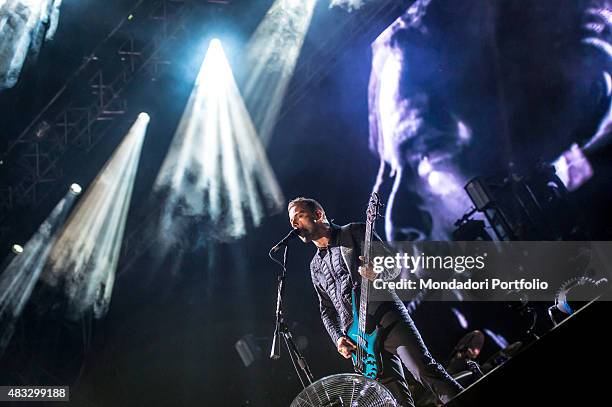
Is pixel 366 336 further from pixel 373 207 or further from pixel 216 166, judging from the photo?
pixel 216 166

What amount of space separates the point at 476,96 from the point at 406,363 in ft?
8.66

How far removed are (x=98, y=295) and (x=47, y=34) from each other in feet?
8.93

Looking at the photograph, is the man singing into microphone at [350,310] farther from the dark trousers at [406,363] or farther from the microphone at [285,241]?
the microphone at [285,241]

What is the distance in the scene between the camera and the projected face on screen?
4711mm

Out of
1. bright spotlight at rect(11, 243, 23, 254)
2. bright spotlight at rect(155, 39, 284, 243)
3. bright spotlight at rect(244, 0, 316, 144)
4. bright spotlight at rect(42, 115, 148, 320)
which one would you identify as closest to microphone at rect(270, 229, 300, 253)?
bright spotlight at rect(155, 39, 284, 243)

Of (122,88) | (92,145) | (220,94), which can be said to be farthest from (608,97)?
(92,145)

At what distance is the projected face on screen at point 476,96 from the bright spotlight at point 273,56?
1.05 meters

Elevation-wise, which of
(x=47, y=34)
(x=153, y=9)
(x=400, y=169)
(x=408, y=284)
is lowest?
(x=408, y=284)

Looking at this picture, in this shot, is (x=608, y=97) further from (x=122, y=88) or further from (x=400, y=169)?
(x=122, y=88)

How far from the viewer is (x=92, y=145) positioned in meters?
6.45

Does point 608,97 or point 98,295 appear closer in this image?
point 608,97

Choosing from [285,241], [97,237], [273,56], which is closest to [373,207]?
[285,241]

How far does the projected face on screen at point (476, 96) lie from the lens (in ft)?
15.5

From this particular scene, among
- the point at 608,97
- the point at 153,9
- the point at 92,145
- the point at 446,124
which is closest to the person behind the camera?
the point at 608,97
